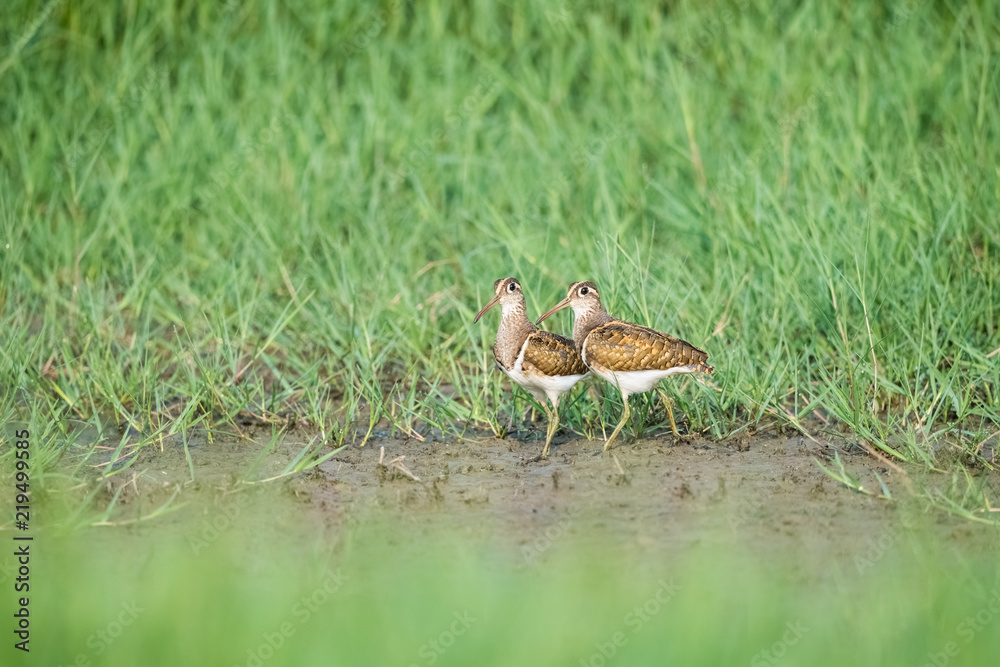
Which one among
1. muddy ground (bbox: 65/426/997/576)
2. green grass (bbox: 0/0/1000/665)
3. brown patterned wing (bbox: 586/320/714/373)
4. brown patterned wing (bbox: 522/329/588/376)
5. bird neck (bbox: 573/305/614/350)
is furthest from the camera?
bird neck (bbox: 573/305/614/350)

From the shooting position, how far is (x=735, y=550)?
3654 millimetres

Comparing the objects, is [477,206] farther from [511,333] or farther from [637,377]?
[637,377]

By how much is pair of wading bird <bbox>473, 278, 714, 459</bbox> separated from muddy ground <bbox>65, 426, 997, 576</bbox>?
210 millimetres

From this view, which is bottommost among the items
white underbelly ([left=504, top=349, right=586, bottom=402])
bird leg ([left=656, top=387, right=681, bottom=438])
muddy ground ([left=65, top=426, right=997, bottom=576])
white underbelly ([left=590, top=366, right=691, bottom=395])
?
muddy ground ([left=65, top=426, right=997, bottom=576])

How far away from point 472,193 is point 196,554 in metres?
3.51

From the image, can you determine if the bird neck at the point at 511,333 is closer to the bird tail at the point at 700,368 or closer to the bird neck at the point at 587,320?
the bird neck at the point at 587,320

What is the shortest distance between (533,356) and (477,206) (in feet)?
7.85

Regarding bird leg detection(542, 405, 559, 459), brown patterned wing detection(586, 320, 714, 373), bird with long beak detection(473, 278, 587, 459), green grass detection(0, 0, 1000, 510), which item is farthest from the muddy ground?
brown patterned wing detection(586, 320, 714, 373)

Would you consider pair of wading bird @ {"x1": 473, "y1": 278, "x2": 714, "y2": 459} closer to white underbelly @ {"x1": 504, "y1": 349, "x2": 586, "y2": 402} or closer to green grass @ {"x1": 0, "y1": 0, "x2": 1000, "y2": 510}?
white underbelly @ {"x1": 504, "y1": 349, "x2": 586, "y2": 402}

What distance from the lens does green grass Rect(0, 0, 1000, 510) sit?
16.3ft

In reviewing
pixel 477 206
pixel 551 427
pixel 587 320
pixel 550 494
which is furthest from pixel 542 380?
pixel 477 206

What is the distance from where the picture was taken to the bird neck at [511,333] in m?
4.48

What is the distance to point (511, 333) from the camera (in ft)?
15.0

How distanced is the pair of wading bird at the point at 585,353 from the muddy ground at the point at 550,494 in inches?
8.3
